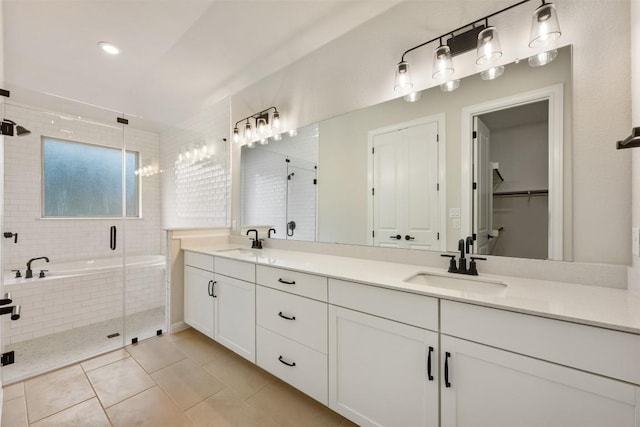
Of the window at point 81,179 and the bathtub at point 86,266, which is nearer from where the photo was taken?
the bathtub at point 86,266

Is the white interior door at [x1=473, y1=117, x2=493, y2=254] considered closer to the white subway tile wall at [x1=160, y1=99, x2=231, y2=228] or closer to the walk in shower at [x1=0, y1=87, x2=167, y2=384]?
the white subway tile wall at [x1=160, y1=99, x2=231, y2=228]

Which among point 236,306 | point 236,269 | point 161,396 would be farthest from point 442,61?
point 161,396

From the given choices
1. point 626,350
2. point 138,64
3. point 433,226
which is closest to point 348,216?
point 433,226

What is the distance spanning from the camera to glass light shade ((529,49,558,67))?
131 centimetres

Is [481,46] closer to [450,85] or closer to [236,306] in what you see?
[450,85]

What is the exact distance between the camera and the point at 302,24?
6.95 ft

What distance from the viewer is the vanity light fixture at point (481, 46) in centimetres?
127

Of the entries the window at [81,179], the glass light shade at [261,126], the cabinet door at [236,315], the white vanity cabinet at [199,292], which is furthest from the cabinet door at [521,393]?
the window at [81,179]

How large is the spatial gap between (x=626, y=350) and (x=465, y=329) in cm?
44

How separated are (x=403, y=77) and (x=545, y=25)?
73cm

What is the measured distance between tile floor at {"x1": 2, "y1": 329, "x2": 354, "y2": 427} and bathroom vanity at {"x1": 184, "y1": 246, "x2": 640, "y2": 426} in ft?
0.57

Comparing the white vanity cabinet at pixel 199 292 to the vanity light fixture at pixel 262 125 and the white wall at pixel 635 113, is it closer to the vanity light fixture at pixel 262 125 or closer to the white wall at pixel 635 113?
the vanity light fixture at pixel 262 125

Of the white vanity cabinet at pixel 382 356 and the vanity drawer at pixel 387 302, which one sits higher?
the vanity drawer at pixel 387 302

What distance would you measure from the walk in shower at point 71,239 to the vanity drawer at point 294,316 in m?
1.64
